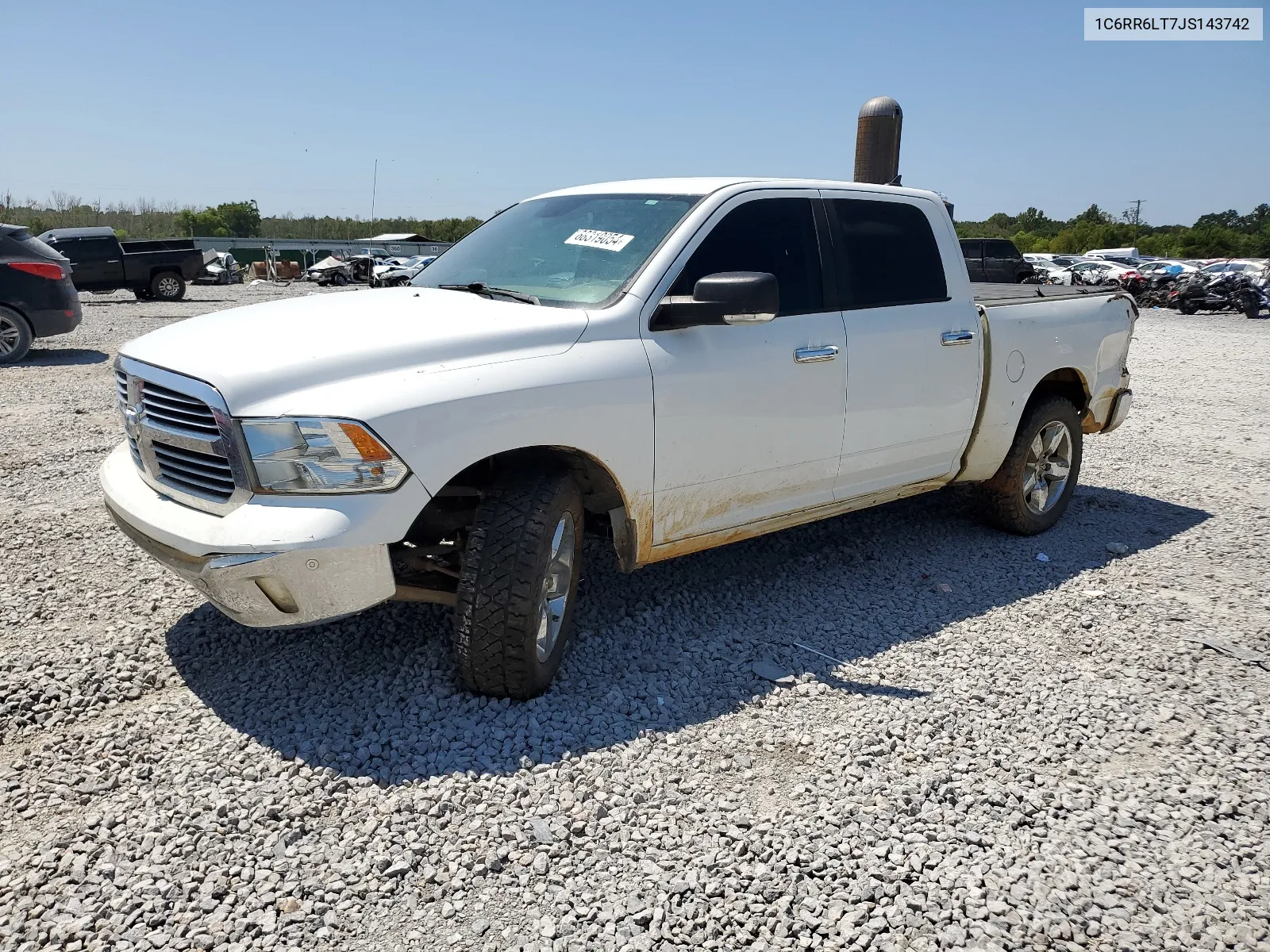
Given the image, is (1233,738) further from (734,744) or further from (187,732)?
(187,732)

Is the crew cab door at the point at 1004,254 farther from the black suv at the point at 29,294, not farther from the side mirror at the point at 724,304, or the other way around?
the side mirror at the point at 724,304

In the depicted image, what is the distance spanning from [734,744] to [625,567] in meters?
0.86

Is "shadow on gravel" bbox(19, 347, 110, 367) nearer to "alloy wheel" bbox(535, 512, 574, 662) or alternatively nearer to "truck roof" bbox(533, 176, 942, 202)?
"truck roof" bbox(533, 176, 942, 202)

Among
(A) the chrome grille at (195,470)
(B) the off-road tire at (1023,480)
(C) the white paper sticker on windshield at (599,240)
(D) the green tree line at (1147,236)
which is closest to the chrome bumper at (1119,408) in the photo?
(B) the off-road tire at (1023,480)

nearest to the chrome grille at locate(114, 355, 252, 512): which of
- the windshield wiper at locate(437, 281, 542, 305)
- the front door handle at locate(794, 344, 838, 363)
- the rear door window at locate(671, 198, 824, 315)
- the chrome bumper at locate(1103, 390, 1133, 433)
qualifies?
the windshield wiper at locate(437, 281, 542, 305)

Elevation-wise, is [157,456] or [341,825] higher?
[157,456]

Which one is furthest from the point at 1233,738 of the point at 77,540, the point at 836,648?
the point at 77,540

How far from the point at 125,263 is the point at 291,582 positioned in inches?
930

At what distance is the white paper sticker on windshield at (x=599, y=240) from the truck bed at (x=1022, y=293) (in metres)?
2.28

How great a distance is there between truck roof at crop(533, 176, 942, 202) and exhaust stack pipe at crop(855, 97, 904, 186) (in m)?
12.1

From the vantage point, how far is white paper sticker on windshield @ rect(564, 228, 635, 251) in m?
3.85

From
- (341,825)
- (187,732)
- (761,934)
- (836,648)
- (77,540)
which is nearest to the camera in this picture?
(761,934)

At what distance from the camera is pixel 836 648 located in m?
4.00

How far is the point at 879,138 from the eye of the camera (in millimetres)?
15859
